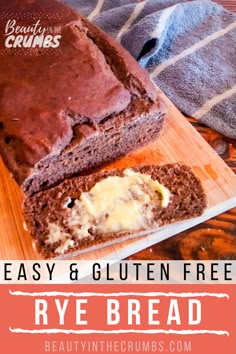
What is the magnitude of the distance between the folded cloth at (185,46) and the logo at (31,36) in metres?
0.38

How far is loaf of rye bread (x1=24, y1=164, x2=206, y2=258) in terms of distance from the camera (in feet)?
4.24

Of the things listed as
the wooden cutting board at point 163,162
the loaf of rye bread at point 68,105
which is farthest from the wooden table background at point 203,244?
the loaf of rye bread at point 68,105

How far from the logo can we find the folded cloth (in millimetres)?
383

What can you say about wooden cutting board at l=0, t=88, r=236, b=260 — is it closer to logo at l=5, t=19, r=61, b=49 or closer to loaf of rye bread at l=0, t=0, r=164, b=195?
loaf of rye bread at l=0, t=0, r=164, b=195

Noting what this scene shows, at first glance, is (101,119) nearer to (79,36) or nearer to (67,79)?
(67,79)

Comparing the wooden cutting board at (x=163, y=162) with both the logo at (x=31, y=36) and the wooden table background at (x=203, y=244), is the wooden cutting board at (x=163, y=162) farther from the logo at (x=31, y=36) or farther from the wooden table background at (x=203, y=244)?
the logo at (x=31, y=36)

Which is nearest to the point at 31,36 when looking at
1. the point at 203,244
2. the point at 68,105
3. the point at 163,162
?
the point at 68,105

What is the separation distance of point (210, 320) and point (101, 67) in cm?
83

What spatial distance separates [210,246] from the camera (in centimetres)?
137

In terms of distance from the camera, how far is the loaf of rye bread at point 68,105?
54.5 inches

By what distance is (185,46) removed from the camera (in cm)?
198

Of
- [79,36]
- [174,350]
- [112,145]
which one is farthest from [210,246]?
[79,36]

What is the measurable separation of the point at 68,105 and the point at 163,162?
1.17ft

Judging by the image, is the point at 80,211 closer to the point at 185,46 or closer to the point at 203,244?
the point at 203,244
